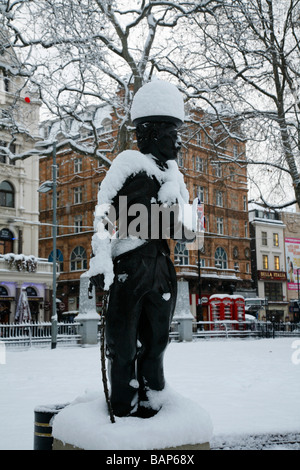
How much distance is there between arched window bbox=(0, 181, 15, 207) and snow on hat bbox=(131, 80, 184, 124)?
30.2m

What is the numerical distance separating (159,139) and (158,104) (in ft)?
0.81

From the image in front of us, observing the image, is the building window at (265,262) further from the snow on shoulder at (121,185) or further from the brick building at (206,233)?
the snow on shoulder at (121,185)

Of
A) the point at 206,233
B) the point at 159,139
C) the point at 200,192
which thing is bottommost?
the point at 159,139

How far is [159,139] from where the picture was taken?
3334 mm

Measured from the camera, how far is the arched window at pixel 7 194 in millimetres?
31781

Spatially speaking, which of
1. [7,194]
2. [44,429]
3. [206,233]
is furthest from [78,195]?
[44,429]

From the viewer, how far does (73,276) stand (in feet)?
132

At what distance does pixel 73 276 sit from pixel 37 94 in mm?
25810

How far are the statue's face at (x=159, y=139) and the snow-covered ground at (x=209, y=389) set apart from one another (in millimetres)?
1852

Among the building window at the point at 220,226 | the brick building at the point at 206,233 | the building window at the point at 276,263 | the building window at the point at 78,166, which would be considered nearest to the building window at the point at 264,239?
the building window at the point at 276,263

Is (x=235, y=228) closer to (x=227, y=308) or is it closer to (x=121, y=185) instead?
(x=227, y=308)

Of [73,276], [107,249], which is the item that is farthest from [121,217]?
[73,276]

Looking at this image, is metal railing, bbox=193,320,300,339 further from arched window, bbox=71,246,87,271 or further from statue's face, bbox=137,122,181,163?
statue's face, bbox=137,122,181,163

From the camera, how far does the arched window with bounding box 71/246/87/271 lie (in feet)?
133
